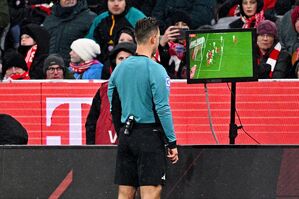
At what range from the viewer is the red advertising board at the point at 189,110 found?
41.1ft

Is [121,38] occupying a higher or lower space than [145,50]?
lower

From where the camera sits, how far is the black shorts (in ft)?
31.8

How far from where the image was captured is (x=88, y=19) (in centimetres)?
1504

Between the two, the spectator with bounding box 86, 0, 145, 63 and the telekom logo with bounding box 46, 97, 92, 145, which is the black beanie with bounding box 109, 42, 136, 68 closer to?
the telekom logo with bounding box 46, 97, 92, 145

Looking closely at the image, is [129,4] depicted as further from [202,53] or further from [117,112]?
[117,112]

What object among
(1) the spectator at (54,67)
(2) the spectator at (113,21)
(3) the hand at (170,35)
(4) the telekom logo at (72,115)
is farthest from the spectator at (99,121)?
(2) the spectator at (113,21)

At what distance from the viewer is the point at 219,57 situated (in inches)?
434

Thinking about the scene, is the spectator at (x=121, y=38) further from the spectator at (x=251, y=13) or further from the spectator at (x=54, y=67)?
the spectator at (x=251, y=13)

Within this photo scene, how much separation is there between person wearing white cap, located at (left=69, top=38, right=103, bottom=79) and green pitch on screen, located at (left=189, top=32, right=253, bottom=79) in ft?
9.22

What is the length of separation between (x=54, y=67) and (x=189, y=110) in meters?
1.77

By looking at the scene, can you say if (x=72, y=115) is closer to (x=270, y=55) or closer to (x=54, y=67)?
(x=54, y=67)

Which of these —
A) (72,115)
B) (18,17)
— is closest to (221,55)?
(72,115)

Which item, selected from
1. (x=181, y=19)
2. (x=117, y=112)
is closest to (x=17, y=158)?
(x=117, y=112)

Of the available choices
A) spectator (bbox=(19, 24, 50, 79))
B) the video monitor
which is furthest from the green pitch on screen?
spectator (bbox=(19, 24, 50, 79))
